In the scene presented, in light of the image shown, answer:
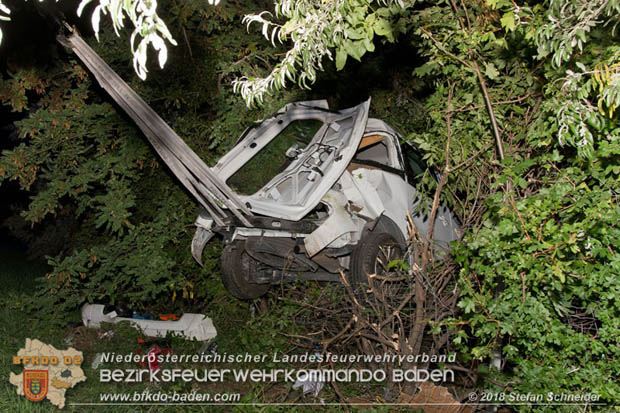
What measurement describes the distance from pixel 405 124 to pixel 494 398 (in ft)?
15.9

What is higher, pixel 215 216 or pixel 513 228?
pixel 513 228

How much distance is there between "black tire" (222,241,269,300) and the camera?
5656 mm

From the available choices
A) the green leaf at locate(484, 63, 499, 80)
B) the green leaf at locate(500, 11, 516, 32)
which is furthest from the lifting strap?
the green leaf at locate(500, 11, 516, 32)

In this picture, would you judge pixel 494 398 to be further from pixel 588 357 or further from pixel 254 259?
pixel 254 259

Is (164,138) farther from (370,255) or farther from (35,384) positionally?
(35,384)

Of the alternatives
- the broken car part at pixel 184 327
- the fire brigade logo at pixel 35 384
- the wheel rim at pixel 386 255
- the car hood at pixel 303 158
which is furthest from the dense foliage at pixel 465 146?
the fire brigade logo at pixel 35 384

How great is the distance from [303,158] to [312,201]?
0.82 metres

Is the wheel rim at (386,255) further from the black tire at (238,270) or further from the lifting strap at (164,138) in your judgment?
the lifting strap at (164,138)

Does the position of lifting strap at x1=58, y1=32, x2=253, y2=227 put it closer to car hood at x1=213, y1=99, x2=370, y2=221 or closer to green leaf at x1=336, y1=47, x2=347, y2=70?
car hood at x1=213, y1=99, x2=370, y2=221

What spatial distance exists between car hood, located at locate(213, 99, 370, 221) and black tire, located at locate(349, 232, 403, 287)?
0.69 meters

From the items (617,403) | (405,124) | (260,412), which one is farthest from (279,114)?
(617,403)

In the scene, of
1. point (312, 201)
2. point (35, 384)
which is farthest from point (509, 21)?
point (35, 384)

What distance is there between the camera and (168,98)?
7176mm

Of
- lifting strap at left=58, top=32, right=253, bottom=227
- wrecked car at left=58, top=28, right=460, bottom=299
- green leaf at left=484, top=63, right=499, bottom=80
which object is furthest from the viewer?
wrecked car at left=58, top=28, right=460, bottom=299
